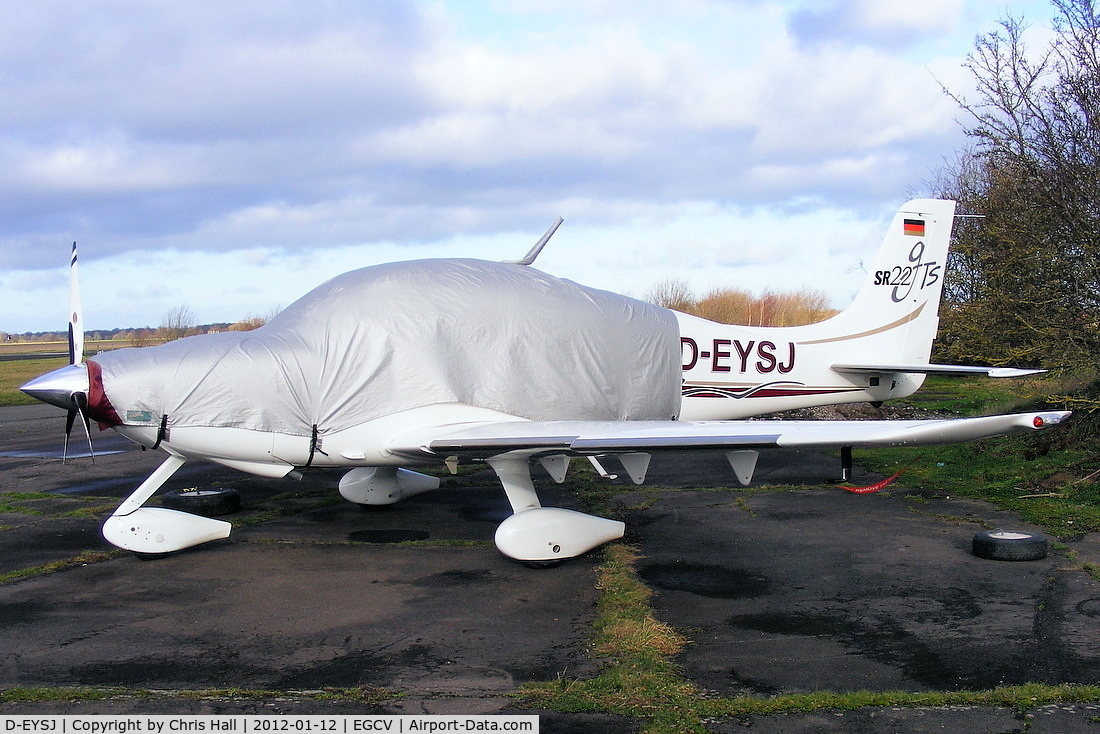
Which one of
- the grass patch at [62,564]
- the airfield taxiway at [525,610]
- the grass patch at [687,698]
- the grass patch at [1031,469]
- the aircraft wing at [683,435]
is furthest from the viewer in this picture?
the grass patch at [1031,469]

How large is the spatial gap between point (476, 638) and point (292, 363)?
336 centimetres

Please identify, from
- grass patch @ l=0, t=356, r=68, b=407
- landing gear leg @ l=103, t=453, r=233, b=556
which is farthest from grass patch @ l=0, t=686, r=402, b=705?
grass patch @ l=0, t=356, r=68, b=407

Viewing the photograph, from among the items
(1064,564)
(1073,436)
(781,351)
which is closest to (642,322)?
(781,351)

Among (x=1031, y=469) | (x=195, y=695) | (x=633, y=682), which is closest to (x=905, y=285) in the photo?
(x=1031, y=469)

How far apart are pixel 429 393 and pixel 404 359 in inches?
15.8

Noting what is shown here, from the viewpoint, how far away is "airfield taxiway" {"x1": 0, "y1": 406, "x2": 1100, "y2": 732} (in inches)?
185

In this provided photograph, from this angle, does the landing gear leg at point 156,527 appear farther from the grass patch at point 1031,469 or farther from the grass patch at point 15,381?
the grass patch at point 15,381

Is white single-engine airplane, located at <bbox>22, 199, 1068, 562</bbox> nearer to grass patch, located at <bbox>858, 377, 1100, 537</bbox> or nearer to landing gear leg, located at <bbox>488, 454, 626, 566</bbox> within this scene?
landing gear leg, located at <bbox>488, 454, 626, 566</bbox>

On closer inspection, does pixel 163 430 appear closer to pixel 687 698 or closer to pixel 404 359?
pixel 404 359

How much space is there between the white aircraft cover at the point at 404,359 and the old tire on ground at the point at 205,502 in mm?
2297

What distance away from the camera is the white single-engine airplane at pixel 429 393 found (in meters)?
7.12

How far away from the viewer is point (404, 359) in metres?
7.85

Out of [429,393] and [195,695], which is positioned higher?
[429,393]

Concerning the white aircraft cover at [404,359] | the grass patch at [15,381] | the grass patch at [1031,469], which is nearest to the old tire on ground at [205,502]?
the white aircraft cover at [404,359]
